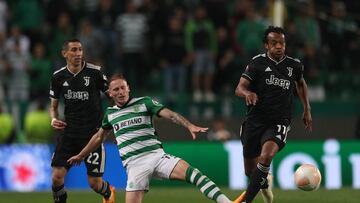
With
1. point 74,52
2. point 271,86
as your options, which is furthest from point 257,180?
point 74,52

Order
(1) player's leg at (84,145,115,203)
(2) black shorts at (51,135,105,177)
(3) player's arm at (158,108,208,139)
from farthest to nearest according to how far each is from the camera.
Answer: (1) player's leg at (84,145,115,203) → (2) black shorts at (51,135,105,177) → (3) player's arm at (158,108,208,139)

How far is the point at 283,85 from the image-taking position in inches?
476

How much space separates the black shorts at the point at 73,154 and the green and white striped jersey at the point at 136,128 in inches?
74.5

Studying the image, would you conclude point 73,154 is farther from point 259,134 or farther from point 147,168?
point 259,134

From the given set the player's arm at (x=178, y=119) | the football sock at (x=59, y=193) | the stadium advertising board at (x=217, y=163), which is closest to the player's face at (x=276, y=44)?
the player's arm at (x=178, y=119)

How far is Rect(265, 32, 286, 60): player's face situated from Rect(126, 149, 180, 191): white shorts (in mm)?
2079

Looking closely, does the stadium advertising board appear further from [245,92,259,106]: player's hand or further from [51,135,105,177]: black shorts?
[245,92,259,106]: player's hand

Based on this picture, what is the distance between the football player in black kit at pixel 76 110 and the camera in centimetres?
1295

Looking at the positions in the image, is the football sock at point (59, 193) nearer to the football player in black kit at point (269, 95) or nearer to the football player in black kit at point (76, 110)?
the football player in black kit at point (76, 110)

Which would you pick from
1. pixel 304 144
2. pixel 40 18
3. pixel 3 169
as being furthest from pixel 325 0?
pixel 3 169

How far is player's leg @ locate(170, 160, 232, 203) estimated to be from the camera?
10602 mm

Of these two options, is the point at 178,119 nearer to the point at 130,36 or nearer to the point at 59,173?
the point at 59,173

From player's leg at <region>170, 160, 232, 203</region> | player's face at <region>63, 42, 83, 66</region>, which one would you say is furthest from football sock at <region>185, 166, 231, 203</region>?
player's face at <region>63, 42, 83, 66</region>

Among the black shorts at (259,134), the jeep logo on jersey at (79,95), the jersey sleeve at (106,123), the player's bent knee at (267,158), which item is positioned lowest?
the player's bent knee at (267,158)
